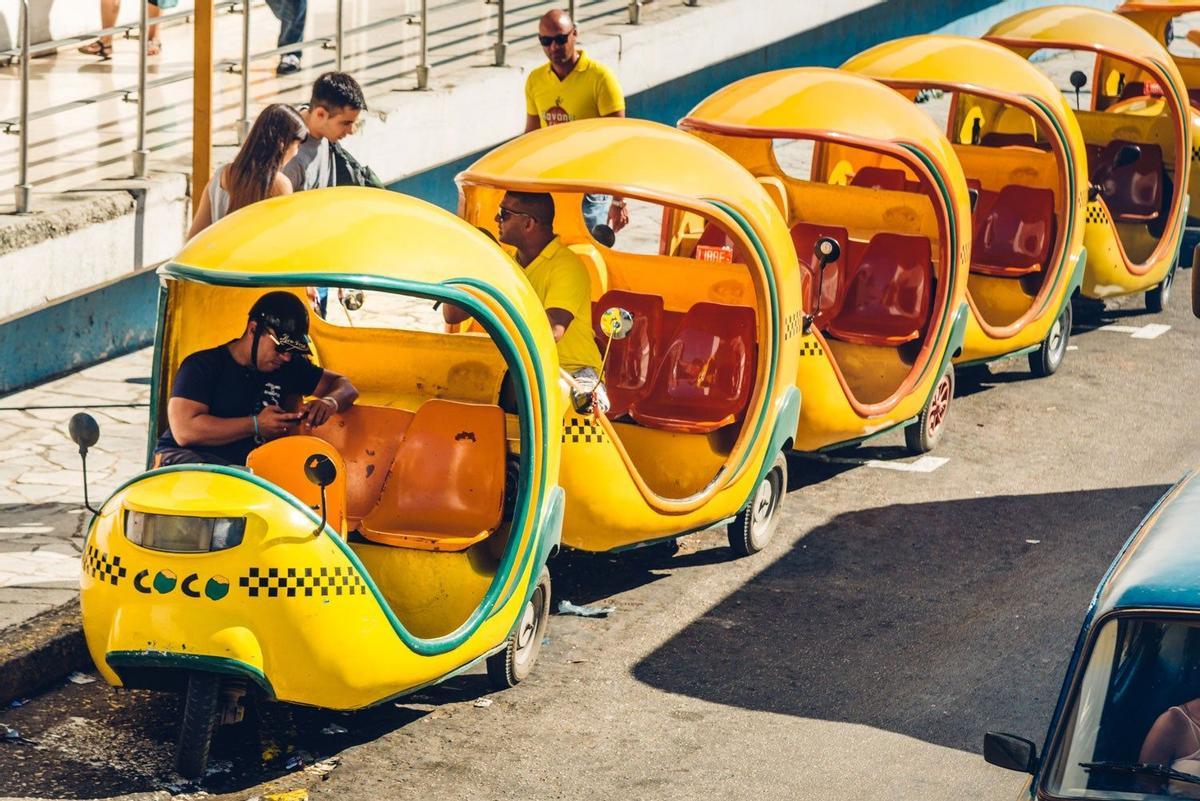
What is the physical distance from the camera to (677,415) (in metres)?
9.14

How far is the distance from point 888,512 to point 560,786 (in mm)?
3341

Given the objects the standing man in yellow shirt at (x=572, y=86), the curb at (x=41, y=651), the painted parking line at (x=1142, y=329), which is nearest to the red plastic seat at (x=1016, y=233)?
the painted parking line at (x=1142, y=329)

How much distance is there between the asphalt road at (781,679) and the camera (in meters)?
6.82

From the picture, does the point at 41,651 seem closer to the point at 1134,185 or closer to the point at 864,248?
the point at 864,248

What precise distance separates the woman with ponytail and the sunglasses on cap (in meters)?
1.54

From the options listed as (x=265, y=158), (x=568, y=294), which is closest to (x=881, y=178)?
(x=568, y=294)

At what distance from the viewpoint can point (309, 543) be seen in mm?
6367

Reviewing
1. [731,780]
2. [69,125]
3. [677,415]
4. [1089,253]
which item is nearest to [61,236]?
[69,125]

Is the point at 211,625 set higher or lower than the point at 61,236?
lower

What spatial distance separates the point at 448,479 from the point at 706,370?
1947 mm

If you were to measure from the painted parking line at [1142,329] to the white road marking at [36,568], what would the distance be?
7.51m

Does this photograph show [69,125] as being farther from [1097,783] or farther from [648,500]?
[1097,783]

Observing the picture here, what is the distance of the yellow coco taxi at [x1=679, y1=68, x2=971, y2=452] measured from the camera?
9.72 metres

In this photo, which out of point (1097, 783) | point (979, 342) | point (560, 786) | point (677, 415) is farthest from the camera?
point (979, 342)
